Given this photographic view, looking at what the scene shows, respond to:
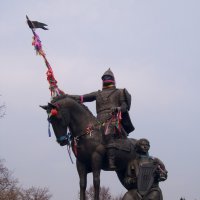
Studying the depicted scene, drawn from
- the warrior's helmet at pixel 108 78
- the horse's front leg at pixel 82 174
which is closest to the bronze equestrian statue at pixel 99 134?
the horse's front leg at pixel 82 174

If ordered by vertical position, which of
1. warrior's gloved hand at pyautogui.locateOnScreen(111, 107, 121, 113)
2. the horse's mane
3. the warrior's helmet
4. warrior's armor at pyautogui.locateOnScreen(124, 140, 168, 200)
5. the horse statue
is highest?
the warrior's helmet

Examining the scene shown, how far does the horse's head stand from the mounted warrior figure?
91cm

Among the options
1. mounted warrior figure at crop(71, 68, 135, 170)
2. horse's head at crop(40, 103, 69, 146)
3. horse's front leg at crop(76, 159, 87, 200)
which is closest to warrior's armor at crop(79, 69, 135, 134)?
mounted warrior figure at crop(71, 68, 135, 170)

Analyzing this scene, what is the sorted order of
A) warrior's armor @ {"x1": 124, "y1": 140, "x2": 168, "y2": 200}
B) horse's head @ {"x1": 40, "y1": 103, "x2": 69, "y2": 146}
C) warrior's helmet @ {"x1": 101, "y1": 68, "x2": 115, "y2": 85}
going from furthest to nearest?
warrior's helmet @ {"x1": 101, "y1": 68, "x2": 115, "y2": 85} < warrior's armor @ {"x1": 124, "y1": 140, "x2": 168, "y2": 200} < horse's head @ {"x1": 40, "y1": 103, "x2": 69, "y2": 146}

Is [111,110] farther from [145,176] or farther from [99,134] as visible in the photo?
[145,176]

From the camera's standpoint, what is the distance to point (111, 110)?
37.0 feet

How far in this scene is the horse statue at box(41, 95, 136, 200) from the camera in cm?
1072

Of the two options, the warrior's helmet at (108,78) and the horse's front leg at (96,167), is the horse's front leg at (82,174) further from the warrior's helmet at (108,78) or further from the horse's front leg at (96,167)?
the warrior's helmet at (108,78)

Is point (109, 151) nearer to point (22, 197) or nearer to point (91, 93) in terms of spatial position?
Answer: point (91, 93)

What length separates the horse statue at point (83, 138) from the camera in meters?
10.7

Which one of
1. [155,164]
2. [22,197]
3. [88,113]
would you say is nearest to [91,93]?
[88,113]

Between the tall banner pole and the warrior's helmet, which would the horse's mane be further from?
the warrior's helmet

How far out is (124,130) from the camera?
1167 centimetres

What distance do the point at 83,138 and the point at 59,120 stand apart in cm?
72
